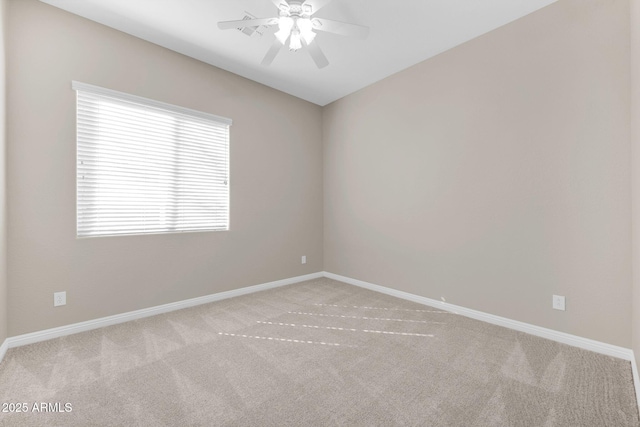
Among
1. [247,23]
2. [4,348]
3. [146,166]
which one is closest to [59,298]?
[4,348]

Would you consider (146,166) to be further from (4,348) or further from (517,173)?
(517,173)

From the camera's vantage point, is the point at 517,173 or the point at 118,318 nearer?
the point at 517,173

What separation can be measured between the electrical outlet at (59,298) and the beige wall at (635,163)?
13.8 ft

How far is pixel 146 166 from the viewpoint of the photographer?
277 cm

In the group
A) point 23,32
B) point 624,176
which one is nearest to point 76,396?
point 23,32

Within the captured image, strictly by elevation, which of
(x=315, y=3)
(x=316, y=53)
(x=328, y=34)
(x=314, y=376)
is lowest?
(x=314, y=376)

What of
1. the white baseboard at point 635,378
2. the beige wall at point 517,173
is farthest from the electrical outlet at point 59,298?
the white baseboard at point 635,378

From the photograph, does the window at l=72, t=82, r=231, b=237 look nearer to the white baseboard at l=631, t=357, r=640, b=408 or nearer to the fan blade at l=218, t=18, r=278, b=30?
the fan blade at l=218, t=18, r=278, b=30

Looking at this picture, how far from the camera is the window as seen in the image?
247 cm

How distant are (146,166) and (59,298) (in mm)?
1365

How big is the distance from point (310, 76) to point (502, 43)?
6.70 feet

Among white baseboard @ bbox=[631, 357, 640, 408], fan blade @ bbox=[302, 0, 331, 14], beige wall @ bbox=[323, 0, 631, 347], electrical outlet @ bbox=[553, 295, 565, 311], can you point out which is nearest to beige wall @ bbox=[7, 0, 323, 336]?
beige wall @ bbox=[323, 0, 631, 347]

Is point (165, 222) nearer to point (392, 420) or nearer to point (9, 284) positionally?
point (9, 284)

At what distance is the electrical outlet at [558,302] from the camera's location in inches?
87.2
